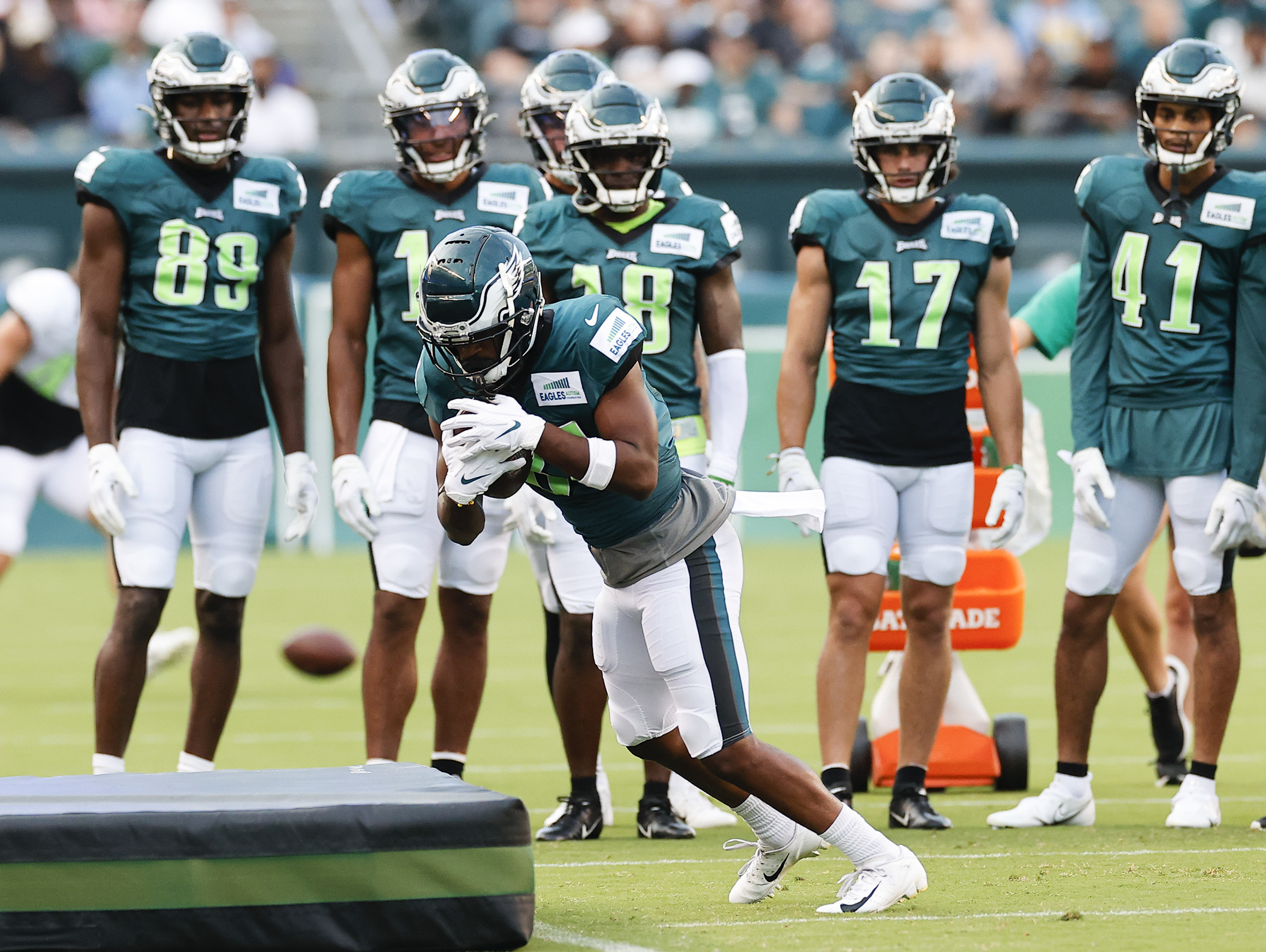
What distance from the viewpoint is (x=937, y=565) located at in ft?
18.1

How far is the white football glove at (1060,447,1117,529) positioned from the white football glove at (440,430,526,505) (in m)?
2.08

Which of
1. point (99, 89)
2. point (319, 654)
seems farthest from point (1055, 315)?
point (99, 89)

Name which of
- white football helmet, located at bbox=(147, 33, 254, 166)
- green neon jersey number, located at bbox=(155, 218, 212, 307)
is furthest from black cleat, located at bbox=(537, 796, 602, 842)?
white football helmet, located at bbox=(147, 33, 254, 166)

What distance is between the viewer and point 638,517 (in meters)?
4.19

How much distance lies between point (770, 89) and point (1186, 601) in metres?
9.81

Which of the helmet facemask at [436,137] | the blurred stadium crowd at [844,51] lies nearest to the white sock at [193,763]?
the helmet facemask at [436,137]

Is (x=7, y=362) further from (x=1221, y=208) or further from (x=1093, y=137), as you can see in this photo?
(x=1093, y=137)

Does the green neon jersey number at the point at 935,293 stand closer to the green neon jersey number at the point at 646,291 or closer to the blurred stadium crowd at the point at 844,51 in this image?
the green neon jersey number at the point at 646,291

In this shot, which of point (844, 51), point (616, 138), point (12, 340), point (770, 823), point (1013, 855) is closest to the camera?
point (770, 823)

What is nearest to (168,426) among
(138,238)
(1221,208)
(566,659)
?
(138,238)

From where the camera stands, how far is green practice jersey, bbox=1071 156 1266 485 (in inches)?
212

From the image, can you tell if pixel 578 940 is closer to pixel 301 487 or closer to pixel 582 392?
pixel 582 392

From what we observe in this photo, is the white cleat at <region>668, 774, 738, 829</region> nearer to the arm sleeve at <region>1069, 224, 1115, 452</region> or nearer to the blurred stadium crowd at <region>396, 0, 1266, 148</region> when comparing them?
the arm sleeve at <region>1069, 224, 1115, 452</region>

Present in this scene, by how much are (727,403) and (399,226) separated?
1070 mm
